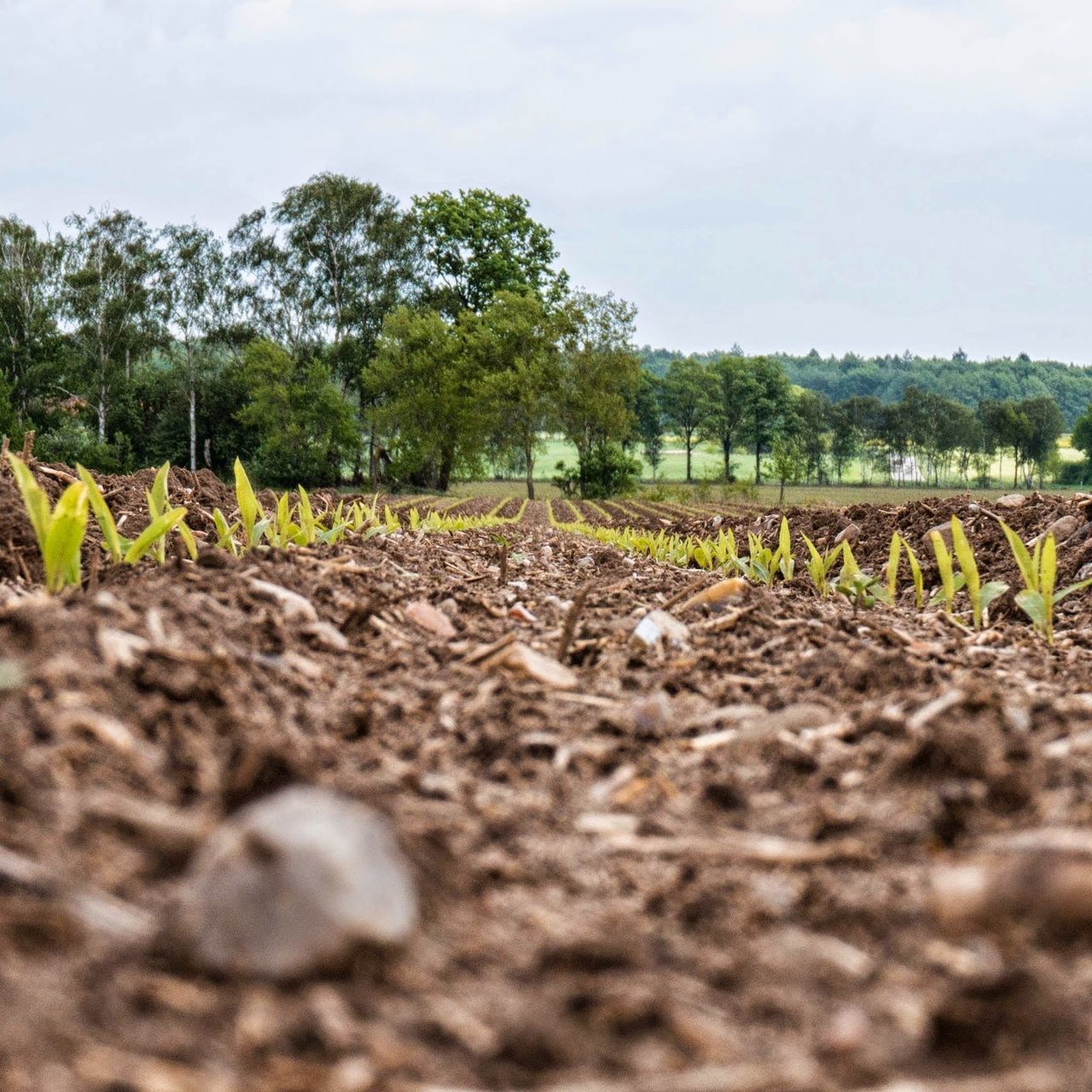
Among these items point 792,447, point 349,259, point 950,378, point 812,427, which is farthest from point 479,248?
point 950,378

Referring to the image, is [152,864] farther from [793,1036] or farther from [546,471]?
[546,471]

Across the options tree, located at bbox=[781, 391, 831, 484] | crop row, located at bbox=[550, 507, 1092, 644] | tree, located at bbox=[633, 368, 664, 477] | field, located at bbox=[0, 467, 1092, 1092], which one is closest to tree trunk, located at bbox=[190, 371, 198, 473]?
crop row, located at bbox=[550, 507, 1092, 644]

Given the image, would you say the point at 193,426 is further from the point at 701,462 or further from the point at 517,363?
the point at 701,462

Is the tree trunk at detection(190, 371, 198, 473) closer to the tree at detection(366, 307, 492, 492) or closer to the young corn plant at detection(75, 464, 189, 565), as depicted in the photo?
the tree at detection(366, 307, 492, 492)

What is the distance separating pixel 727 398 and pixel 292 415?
55.9 meters

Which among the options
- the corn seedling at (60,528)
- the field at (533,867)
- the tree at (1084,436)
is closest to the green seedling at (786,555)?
the field at (533,867)

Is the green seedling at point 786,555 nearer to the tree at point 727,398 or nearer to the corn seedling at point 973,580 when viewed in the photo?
the corn seedling at point 973,580

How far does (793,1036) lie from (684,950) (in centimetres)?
19

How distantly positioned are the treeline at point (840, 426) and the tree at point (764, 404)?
3.0 inches

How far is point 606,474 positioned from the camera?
137 feet

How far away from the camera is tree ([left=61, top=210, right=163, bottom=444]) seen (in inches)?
1636

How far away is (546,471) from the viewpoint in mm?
88375

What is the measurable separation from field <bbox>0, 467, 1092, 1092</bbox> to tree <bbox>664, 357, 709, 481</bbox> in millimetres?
85724

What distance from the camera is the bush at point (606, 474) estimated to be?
4175cm
